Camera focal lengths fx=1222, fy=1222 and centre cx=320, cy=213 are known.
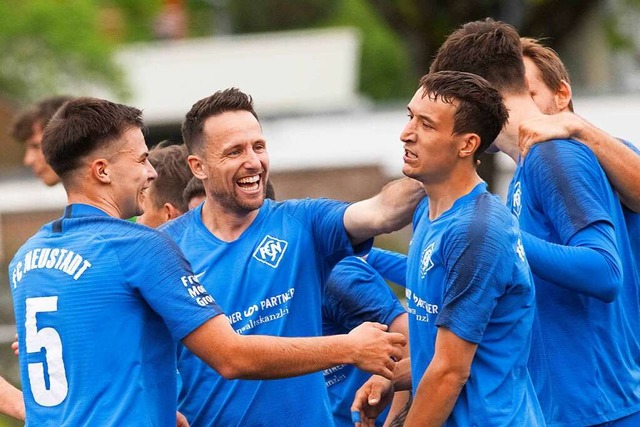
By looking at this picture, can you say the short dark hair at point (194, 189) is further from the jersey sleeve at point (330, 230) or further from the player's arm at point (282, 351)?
the player's arm at point (282, 351)

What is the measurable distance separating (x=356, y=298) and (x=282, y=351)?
1.26 metres

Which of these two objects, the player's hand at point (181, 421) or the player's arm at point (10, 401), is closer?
the player's hand at point (181, 421)

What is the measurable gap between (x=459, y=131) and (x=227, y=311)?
1.32 meters

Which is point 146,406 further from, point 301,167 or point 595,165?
point 301,167

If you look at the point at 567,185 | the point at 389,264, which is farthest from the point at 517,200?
the point at 389,264

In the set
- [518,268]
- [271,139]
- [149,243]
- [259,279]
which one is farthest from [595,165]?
[271,139]

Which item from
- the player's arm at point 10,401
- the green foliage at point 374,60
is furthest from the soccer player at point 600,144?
the green foliage at point 374,60

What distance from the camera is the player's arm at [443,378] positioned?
443 centimetres

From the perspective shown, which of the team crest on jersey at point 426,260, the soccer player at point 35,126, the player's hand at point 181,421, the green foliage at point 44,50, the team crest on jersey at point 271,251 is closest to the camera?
the team crest on jersey at point 426,260

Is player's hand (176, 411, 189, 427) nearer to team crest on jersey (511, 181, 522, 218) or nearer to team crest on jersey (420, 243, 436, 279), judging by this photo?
team crest on jersey (420, 243, 436, 279)

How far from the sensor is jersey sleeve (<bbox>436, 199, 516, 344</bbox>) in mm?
4371

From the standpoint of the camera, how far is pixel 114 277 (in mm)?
4484

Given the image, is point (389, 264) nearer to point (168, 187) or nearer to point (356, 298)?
point (356, 298)

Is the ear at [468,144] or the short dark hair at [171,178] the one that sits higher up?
the ear at [468,144]
